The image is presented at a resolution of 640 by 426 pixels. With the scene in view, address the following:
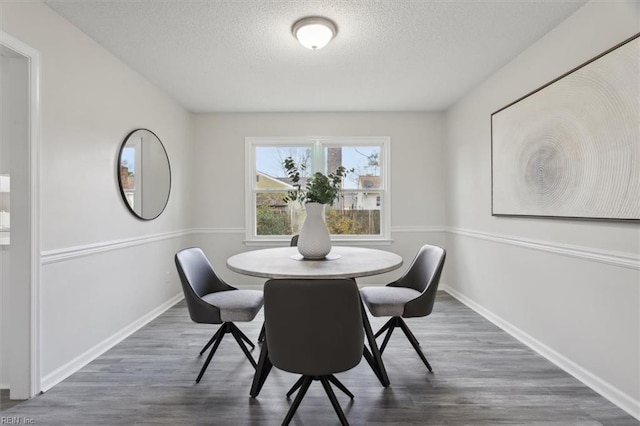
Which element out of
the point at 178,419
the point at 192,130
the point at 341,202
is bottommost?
the point at 178,419

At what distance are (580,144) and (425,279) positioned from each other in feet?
4.46

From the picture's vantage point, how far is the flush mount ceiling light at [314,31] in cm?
217

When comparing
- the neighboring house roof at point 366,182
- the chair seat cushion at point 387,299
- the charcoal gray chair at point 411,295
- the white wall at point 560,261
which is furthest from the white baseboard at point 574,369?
the neighboring house roof at point 366,182

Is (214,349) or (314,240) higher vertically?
(314,240)

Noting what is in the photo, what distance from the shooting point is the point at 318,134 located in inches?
170

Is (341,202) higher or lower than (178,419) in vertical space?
higher

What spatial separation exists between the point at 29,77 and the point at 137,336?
83.8 inches

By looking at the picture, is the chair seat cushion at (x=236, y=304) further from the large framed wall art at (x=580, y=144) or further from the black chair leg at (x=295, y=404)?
the large framed wall art at (x=580, y=144)

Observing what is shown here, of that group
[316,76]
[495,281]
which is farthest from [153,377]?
[495,281]

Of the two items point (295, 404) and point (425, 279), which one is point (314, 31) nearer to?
point (425, 279)

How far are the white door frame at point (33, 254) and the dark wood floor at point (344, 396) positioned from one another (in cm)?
12

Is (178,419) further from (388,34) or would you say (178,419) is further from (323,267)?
(388,34)

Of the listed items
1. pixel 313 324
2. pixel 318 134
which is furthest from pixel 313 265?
pixel 318 134

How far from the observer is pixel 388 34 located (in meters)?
2.38
